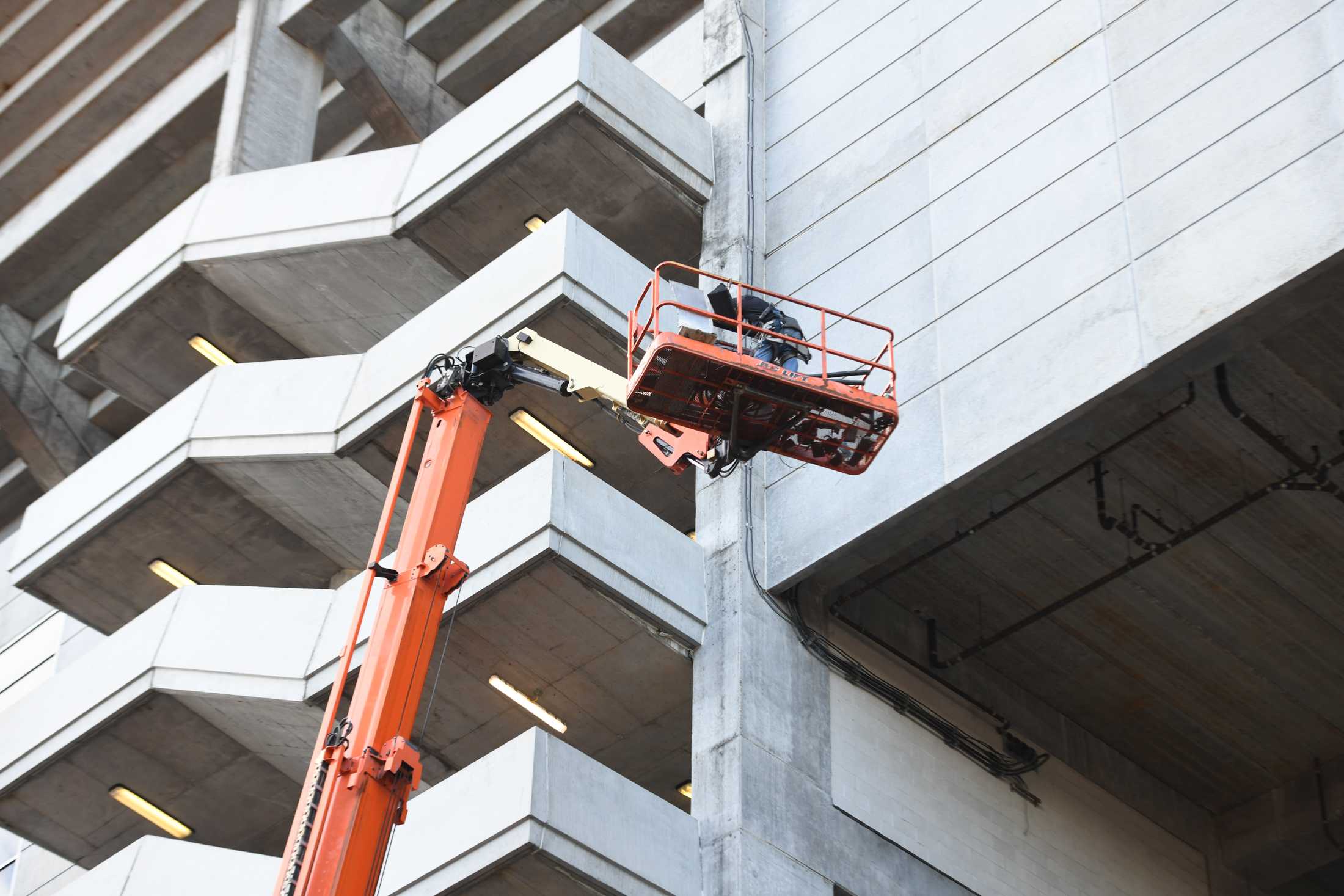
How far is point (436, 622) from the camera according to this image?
14711 mm

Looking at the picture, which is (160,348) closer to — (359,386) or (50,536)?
(50,536)

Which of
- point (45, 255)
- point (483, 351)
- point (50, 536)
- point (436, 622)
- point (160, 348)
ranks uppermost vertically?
point (45, 255)

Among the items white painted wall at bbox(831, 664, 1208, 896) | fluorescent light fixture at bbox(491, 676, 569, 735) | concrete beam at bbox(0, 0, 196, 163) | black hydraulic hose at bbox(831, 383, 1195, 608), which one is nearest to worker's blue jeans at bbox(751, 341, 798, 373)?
black hydraulic hose at bbox(831, 383, 1195, 608)

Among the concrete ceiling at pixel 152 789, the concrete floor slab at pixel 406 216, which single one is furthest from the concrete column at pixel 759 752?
the concrete ceiling at pixel 152 789

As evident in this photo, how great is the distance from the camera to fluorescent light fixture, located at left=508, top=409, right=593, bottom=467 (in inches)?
872

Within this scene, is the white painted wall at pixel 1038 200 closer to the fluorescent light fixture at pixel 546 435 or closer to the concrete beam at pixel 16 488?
the fluorescent light fixture at pixel 546 435

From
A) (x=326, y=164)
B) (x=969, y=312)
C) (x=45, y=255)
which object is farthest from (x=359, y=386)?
(x=45, y=255)

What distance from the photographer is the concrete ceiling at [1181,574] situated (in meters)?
18.9

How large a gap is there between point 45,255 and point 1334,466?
80.3 ft

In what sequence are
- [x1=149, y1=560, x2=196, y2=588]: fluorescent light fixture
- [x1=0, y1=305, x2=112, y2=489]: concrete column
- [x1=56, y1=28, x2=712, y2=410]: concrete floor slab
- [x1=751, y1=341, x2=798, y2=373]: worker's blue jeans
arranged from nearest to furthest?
[x1=751, y1=341, x2=798, y2=373]: worker's blue jeans, [x1=56, y1=28, x2=712, y2=410]: concrete floor slab, [x1=149, y1=560, x2=196, y2=588]: fluorescent light fixture, [x1=0, y1=305, x2=112, y2=489]: concrete column

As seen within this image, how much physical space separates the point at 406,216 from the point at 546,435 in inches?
146

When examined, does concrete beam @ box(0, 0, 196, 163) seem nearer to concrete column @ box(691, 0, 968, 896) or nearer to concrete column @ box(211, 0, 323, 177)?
concrete column @ box(211, 0, 323, 177)

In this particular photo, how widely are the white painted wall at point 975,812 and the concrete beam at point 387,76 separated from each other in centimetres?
1385

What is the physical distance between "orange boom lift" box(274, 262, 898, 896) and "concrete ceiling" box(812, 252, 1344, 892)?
420cm
